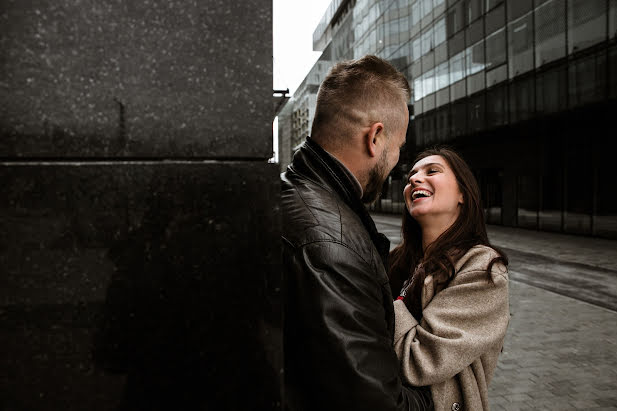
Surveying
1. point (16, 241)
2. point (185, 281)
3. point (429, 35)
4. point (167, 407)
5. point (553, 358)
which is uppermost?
point (429, 35)

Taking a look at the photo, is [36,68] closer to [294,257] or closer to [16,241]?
[16,241]

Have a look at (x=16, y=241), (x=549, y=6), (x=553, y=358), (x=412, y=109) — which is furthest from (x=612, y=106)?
(x=16, y=241)

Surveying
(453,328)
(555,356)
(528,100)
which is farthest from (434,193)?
(528,100)

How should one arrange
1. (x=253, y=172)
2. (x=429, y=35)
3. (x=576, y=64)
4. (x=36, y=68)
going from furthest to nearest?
(x=429, y=35)
(x=576, y=64)
(x=253, y=172)
(x=36, y=68)

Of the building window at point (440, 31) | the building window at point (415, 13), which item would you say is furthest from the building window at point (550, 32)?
the building window at point (415, 13)

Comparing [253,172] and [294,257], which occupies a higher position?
[253,172]

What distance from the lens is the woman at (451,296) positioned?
1852mm

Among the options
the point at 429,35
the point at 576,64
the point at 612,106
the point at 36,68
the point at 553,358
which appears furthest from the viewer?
the point at 429,35

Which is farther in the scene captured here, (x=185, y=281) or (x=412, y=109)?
(x=412, y=109)

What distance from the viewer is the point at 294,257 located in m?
1.36

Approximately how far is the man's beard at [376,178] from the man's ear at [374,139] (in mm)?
56

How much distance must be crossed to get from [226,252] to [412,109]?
105ft

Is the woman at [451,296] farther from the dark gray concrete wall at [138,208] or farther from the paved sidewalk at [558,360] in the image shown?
the paved sidewalk at [558,360]

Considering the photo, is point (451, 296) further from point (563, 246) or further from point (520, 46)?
point (520, 46)
